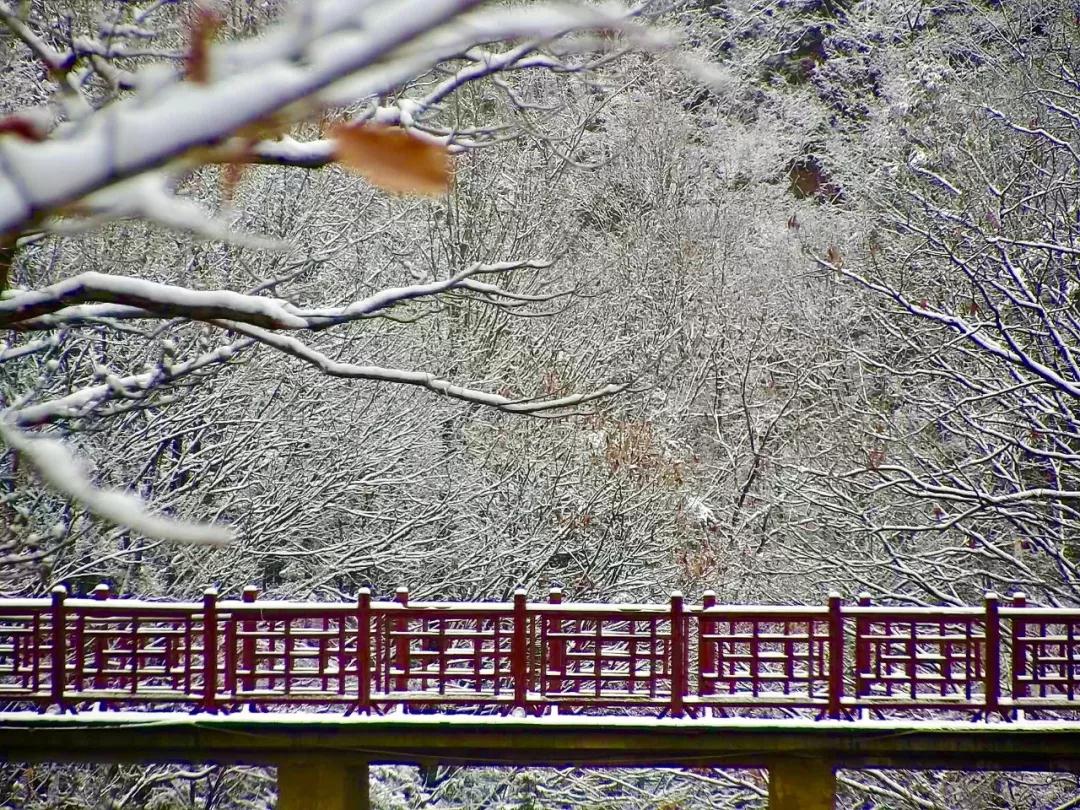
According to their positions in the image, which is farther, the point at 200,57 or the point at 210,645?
the point at 210,645

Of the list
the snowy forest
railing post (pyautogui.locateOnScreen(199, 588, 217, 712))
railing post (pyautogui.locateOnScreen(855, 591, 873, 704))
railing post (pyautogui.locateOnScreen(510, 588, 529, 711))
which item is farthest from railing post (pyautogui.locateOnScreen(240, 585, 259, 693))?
railing post (pyautogui.locateOnScreen(855, 591, 873, 704))

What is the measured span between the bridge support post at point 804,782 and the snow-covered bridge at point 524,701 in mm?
10

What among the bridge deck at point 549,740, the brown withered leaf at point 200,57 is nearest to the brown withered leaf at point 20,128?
the brown withered leaf at point 200,57

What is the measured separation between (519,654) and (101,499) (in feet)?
18.9

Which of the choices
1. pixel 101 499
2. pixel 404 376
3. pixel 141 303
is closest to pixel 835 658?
pixel 404 376

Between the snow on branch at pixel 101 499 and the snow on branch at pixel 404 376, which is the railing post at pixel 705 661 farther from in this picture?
the snow on branch at pixel 101 499

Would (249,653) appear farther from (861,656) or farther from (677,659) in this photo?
(861,656)

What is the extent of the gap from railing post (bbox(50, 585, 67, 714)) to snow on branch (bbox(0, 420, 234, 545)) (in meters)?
5.61

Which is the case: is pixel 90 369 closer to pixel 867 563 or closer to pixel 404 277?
pixel 404 277

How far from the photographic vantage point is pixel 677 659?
7.06 m

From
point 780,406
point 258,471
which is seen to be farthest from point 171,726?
point 780,406

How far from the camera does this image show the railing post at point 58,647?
22.8 ft

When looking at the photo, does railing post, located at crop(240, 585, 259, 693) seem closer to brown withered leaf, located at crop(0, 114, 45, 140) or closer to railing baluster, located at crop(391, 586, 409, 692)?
railing baluster, located at crop(391, 586, 409, 692)

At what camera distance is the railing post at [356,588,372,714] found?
708 cm
